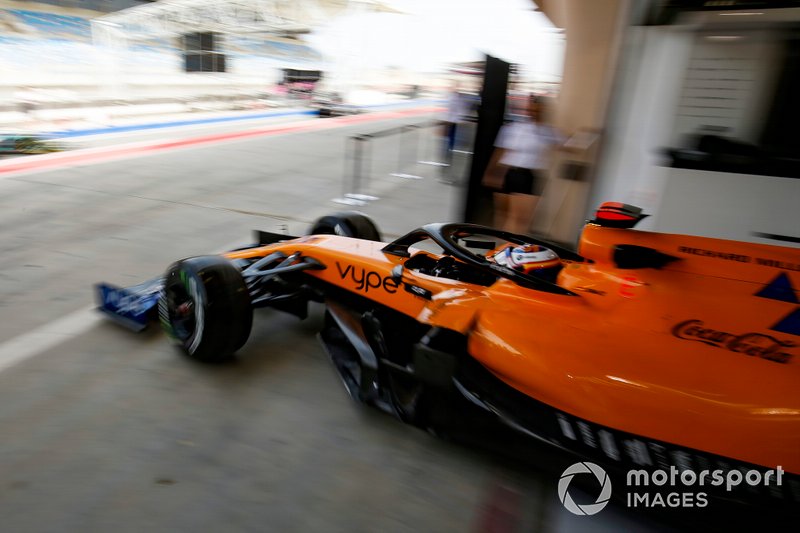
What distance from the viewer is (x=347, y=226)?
158 inches

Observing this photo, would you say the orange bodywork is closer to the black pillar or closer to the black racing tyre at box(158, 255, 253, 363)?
the black racing tyre at box(158, 255, 253, 363)

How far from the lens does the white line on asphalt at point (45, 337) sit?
9.59 ft

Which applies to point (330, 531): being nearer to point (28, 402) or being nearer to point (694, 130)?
point (28, 402)

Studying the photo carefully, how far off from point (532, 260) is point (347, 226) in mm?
1733

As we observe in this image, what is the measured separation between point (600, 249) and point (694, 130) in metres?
2.04

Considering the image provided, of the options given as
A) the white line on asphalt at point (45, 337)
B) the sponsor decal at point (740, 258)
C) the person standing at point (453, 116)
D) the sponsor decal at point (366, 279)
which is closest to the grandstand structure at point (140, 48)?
the person standing at point (453, 116)

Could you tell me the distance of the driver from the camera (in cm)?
267

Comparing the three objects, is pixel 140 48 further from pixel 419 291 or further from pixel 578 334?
pixel 578 334

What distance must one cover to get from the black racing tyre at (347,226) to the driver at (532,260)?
4.84ft

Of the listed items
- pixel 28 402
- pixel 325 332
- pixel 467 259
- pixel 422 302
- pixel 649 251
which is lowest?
pixel 28 402

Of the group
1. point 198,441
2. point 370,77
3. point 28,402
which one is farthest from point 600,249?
point 370,77

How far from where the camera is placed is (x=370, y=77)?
1407 inches

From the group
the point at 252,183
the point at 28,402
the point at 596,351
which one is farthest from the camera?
the point at 252,183

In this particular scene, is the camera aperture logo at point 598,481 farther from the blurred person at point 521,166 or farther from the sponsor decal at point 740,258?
the blurred person at point 521,166
